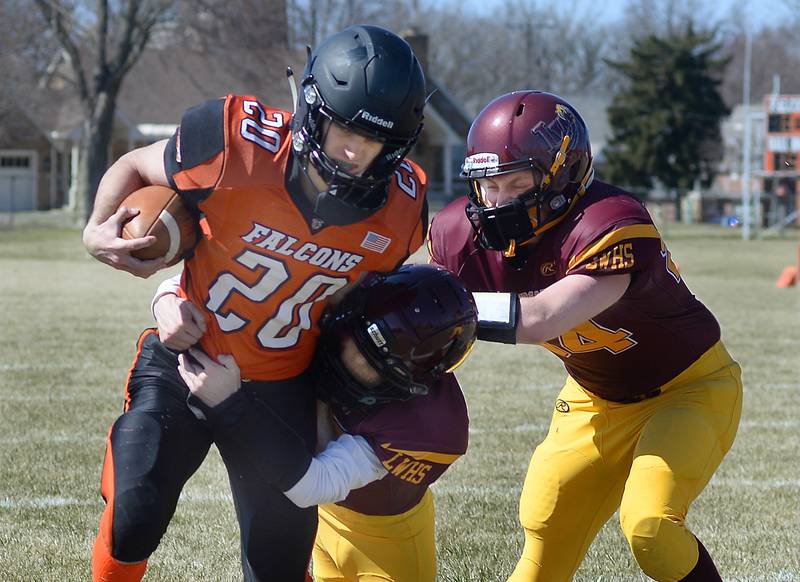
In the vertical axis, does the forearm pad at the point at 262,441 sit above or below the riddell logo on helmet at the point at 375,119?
below

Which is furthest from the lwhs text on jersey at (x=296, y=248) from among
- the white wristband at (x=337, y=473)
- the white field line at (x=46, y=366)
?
the white field line at (x=46, y=366)

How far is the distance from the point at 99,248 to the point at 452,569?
73.5 inches

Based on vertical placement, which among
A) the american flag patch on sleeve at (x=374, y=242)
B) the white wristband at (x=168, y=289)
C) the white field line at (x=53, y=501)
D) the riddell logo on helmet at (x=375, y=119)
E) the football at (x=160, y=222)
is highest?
the riddell logo on helmet at (x=375, y=119)

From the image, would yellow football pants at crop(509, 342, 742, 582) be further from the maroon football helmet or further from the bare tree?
the bare tree

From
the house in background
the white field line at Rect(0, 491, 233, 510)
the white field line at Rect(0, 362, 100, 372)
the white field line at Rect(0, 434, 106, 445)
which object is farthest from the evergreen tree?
the white field line at Rect(0, 491, 233, 510)

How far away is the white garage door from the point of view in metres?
39.1

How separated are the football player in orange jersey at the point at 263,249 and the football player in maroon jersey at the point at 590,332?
1.22ft

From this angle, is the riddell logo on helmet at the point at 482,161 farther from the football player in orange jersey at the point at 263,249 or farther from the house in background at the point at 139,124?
the house in background at the point at 139,124

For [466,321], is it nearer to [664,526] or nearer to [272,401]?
[272,401]

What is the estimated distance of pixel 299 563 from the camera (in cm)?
315

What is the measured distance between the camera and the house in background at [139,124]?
35750mm

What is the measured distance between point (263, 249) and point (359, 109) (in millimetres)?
469

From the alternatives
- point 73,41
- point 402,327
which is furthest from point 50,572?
point 73,41

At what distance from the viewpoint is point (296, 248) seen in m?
3.04
